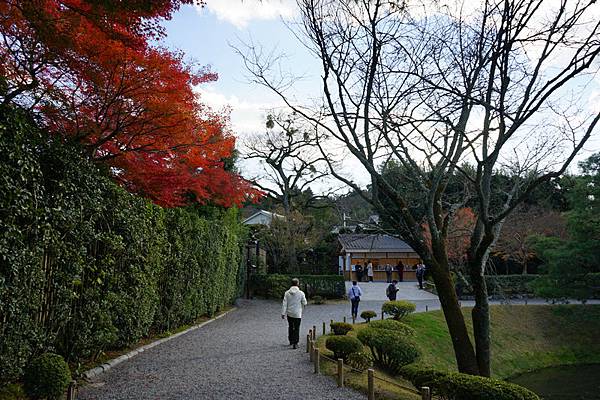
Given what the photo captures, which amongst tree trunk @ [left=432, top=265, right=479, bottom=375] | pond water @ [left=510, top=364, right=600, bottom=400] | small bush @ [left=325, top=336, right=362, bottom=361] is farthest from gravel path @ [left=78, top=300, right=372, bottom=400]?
pond water @ [left=510, top=364, right=600, bottom=400]

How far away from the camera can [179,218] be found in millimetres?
11328

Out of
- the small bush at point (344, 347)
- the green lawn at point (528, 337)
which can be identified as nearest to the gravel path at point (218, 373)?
the small bush at point (344, 347)

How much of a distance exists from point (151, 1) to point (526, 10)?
17.7 feet

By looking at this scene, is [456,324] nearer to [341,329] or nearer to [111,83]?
[341,329]

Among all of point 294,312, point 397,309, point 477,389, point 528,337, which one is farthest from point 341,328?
point 528,337

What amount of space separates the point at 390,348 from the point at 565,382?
9.76 meters

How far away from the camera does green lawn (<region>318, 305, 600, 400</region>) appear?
16250 mm

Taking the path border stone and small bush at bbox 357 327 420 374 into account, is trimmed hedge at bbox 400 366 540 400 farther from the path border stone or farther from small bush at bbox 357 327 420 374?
the path border stone

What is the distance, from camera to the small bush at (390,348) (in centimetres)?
1014

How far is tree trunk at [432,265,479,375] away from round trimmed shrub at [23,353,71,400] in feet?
18.8

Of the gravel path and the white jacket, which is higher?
the white jacket

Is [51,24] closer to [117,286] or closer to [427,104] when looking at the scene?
[117,286]

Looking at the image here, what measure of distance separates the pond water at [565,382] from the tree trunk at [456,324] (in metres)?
8.17

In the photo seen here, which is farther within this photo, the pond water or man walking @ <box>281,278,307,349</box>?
the pond water
